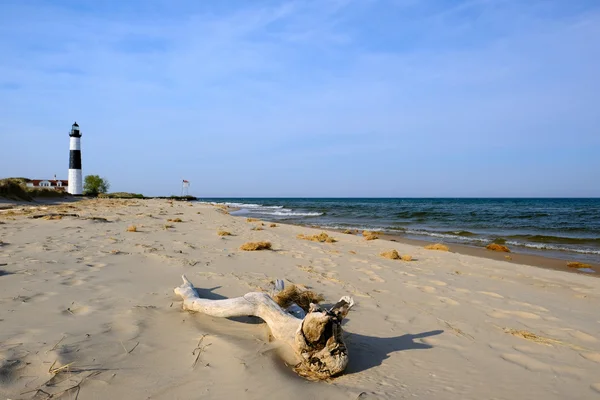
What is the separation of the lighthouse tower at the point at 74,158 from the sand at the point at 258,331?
40578 millimetres

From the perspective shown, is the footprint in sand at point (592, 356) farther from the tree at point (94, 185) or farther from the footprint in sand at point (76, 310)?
the tree at point (94, 185)

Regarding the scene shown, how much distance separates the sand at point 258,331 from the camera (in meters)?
2.70

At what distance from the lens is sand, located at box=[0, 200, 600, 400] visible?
2703mm

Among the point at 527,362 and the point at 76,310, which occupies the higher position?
the point at 76,310

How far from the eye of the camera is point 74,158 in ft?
139

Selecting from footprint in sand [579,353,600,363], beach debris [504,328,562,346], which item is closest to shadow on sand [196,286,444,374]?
beach debris [504,328,562,346]

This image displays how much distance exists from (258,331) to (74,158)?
47129 mm

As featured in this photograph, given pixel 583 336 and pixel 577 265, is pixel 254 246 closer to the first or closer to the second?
pixel 583 336

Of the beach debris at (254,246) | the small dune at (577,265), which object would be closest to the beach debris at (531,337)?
the beach debris at (254,246)

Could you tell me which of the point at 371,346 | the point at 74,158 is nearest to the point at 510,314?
the point at 371,346

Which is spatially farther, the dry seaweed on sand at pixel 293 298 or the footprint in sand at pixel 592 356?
the dry seaweed on sand at pixel 293 298

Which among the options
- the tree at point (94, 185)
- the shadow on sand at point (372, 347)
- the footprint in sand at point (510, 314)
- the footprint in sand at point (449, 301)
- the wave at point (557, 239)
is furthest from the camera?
the tree at point (94, 185)

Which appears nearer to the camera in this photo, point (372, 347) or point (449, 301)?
point (372, 347)

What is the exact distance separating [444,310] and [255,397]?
134 inches
